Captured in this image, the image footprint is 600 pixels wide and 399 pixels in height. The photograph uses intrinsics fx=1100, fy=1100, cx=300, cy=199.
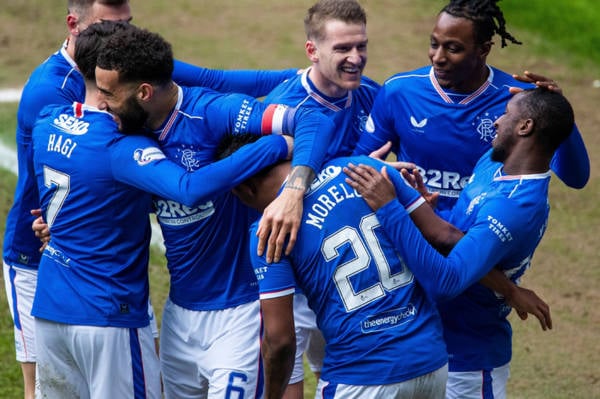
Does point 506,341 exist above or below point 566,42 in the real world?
above

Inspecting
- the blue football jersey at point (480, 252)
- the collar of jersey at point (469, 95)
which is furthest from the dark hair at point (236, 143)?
the collar of jersey at point (469, 95)

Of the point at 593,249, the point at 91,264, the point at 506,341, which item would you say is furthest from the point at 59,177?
the point at 593,249

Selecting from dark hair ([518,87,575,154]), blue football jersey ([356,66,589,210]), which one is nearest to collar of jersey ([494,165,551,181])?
dark hair ([518,87,575,154])

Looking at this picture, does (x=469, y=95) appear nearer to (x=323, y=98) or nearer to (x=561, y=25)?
(x=323, y=98)

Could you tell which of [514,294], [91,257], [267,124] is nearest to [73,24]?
[91,257]

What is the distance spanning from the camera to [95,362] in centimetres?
543

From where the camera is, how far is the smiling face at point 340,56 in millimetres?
5926

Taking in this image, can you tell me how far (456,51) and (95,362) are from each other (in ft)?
8.00

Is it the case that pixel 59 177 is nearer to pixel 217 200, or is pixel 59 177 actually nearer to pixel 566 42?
pixel 217 200

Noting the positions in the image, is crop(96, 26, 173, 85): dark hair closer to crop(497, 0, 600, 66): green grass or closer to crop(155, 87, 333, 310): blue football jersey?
crop(155, 87, 333, 310): blue football jersey

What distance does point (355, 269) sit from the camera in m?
4.73

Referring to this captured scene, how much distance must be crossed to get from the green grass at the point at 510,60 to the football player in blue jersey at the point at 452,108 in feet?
7.18

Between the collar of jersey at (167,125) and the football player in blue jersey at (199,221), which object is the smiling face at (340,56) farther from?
the collar of jersey at (167,125)

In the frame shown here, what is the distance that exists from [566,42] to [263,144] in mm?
11571
